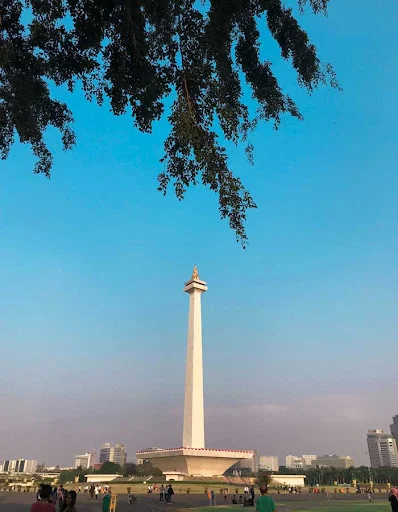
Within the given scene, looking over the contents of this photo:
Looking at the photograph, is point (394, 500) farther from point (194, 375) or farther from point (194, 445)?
point (194, 375)

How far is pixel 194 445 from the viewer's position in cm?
4984

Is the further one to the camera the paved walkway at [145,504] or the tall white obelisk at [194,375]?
the tall white obelisk at [194,375]

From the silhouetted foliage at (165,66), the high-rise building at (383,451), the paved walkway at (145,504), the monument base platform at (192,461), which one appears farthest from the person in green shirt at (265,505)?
the high-rise building at (383,451)

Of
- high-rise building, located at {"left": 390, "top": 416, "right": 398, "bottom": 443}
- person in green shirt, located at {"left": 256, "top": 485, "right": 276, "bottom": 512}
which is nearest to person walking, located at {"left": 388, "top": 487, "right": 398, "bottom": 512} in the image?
person in green shirt, located at {"left": 256, "top": 485, "right": 276, "bottom": 512}

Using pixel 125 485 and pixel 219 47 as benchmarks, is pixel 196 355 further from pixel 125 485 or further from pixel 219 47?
pixel 219 47

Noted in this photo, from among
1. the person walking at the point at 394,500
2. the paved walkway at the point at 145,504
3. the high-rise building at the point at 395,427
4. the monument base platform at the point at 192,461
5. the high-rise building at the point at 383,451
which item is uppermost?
the high-rise building at the point at 395,427

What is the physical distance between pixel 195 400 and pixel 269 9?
48899 mm

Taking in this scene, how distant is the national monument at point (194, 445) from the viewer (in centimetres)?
4828

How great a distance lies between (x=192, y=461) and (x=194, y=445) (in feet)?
6.38

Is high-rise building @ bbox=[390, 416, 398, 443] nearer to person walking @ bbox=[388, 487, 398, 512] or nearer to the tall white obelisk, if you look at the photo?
the tall white obelisk

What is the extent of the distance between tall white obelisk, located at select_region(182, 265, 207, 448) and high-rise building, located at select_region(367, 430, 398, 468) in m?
135

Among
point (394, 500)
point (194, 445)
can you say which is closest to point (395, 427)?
point (194, 445)

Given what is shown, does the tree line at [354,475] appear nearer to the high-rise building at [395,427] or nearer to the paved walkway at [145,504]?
the paved walkway at [145,504]

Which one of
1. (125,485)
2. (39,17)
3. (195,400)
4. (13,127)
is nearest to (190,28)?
(39,17)
